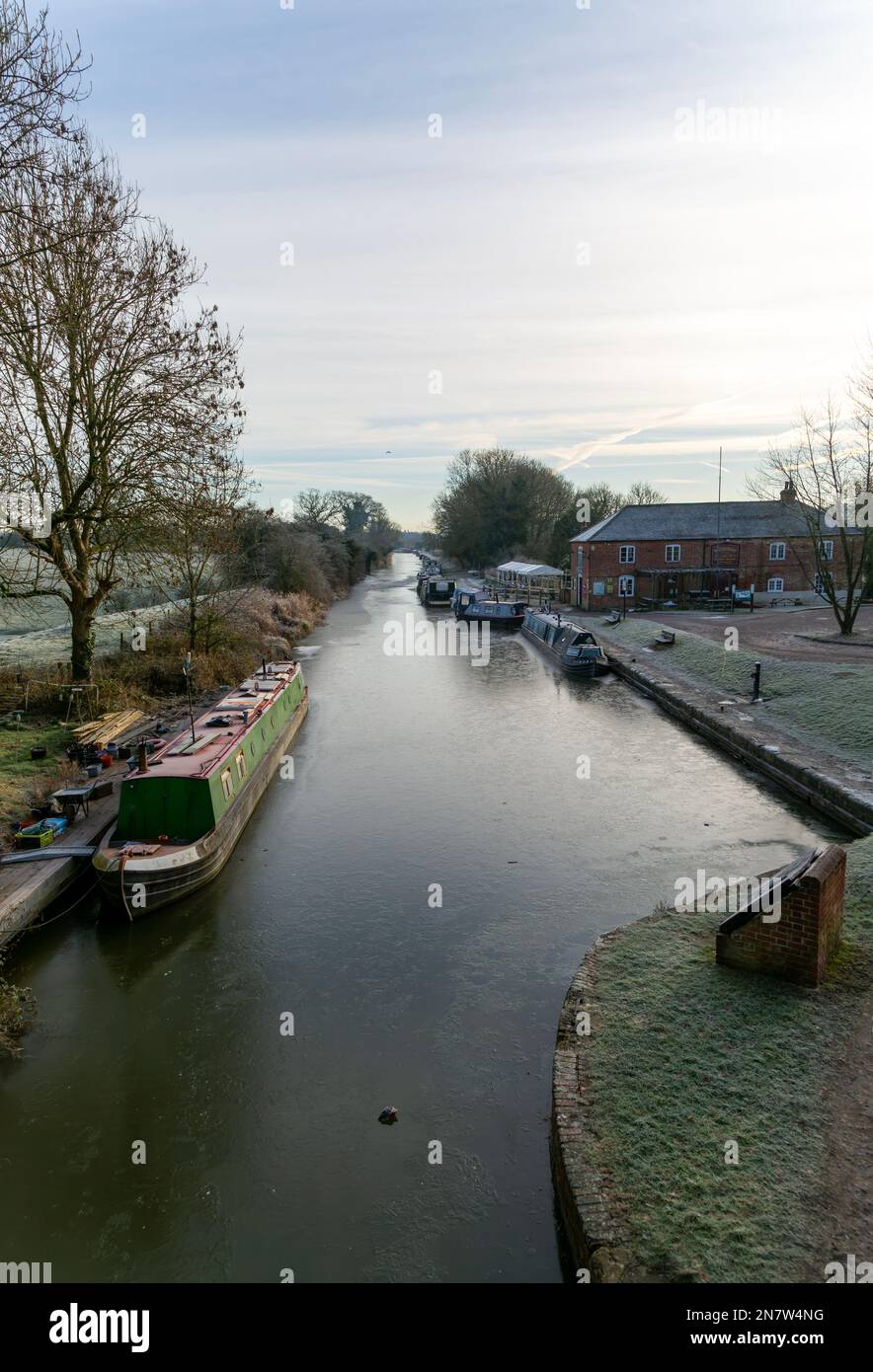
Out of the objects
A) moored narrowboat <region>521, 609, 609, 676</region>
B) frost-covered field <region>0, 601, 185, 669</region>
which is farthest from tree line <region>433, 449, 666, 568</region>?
frost-covered field <region>0, 601, 185, 669</region>

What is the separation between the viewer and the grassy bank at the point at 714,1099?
14.8 ft

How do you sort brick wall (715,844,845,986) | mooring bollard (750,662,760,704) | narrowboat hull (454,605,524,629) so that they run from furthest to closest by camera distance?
narrowboat hull (454,605,524,629) → mooring bollard (750,662,760,704) → brick wall (715,844,845,986)

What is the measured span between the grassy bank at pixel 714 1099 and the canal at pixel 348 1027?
870 millimetres

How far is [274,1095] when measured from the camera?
23.0 feet

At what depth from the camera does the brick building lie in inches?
1507

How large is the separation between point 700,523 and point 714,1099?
36.8m

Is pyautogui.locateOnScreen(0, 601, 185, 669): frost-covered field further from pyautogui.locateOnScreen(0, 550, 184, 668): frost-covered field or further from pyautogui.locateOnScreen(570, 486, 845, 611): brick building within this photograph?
pyautogui.locateOnScreen(570, 486, 845, 611): brick building

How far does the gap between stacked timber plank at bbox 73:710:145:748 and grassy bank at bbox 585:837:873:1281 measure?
10376mm

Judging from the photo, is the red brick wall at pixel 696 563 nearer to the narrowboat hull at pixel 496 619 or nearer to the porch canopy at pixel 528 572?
the porch canopy at pixel 528 572

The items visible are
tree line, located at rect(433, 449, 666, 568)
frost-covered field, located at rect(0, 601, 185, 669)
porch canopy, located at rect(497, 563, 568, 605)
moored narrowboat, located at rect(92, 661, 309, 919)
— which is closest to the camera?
moored narrowboat, located at rect(92, 661, 309, 919)

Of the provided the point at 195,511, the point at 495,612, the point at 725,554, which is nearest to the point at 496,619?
the point at 495,612

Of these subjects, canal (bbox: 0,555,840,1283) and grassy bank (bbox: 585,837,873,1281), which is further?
canal (bbox: 0,555,840,1283)

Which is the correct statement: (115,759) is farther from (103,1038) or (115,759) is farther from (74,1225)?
(74,1225)
